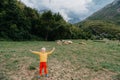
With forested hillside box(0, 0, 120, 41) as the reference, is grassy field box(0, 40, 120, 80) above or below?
below

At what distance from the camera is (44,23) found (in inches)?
1964

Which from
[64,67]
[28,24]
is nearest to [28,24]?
[28,24]

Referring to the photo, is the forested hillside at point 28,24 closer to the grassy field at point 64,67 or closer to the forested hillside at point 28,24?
the forested hillside at point 28,24

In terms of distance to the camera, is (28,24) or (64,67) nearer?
(64,67)

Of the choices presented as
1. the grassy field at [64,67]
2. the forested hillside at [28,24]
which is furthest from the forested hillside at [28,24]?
the grassy field at [64,67]

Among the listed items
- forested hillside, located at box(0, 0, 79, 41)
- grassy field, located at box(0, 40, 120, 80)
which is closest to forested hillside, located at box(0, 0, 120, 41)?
forested hillside, located at box(0, 0, 79, 41)

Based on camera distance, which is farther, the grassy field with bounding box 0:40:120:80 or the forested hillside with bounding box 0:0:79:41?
the forested hillside with bounding box 0:0:79:41

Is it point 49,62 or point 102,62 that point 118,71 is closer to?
point 102,62

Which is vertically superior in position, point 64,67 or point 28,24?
point 28,24

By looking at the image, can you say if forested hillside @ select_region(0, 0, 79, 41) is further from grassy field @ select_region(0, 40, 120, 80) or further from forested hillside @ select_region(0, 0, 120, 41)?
grassy field @ select_region(0, 40, 120, 80)

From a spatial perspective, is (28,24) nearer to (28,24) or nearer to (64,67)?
(28,24)

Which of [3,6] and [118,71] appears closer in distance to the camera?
[118,71]

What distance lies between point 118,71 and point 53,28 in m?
33.4

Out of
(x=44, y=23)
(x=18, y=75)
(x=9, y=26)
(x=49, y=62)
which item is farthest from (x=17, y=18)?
(x=18, y=75)
